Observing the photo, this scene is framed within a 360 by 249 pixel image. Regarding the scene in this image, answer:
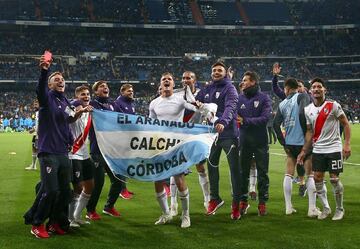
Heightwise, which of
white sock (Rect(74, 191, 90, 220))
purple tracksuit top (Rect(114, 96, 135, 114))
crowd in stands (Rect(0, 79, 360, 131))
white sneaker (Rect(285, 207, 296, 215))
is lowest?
white sneaker (Rect(285, 207, 296, 215))

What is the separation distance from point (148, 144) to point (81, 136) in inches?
40.6

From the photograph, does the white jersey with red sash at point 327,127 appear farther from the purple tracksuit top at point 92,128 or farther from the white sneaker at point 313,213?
the purple tracksuit top at point 92,128

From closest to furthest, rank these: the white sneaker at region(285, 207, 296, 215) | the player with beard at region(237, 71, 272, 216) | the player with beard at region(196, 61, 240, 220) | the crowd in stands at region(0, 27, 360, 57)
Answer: the player with beard at region(196, 61, 240, 220), the player with beard at region(237, 71, 272, 216), the white sneaker at region(285, 207, 296, 215), the crowd in stands at region(0, 27, 360, 57)

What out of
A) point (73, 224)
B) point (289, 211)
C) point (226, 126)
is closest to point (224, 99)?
point (226, 126)

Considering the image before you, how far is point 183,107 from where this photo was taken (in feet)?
25.6

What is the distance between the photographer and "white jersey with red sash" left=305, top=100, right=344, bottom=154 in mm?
7609

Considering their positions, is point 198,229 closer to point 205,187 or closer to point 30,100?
point 205,187

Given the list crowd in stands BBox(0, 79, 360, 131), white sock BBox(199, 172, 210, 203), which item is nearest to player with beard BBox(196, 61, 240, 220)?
white sock BBox(199, 172, 210, 203)

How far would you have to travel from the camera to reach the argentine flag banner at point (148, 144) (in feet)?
24.1

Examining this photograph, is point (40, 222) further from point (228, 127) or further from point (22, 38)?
point (22, 38)

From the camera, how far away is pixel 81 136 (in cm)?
762

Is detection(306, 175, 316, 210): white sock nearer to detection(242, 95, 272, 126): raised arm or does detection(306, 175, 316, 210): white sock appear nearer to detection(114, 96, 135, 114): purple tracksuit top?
detection(242, 95, 272, 126): raised arm

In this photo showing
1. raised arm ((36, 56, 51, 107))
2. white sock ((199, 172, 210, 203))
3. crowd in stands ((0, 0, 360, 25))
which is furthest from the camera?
crowd in stands ((0, 0, 360, 25))

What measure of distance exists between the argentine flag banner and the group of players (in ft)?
0.75
